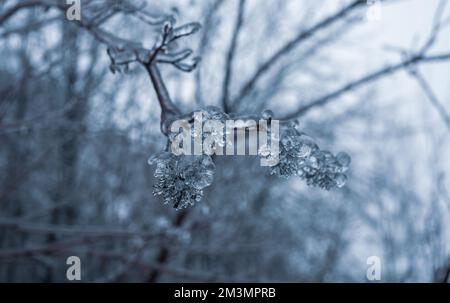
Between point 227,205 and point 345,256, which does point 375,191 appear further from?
point 227,205

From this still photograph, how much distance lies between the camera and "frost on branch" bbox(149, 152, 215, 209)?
4.24 feet

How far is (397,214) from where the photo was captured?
7.69 m

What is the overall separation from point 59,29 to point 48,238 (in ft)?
11.7

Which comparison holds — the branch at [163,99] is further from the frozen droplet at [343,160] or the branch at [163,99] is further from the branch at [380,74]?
the branch at [380,74]

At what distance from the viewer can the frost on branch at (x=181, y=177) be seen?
129 centimetres

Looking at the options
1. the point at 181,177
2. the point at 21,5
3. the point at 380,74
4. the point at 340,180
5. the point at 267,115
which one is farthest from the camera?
the point at 380,74

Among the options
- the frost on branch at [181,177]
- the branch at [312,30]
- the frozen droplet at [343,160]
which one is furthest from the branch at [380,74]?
the frost on branch at [181,177]

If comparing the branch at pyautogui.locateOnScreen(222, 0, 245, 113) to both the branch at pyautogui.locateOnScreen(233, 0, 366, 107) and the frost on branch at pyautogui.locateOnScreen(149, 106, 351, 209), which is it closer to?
the branch at pyautogui.locateOnScreen(233, 0, 366, 107)

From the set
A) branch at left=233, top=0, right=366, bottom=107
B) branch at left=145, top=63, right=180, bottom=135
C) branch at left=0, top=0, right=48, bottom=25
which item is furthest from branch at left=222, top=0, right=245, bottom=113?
branch at left=145, top=63, right=180, bottom=135

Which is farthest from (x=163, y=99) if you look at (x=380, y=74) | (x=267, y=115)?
(x=380, y=74)

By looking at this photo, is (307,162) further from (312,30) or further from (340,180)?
(312,30)

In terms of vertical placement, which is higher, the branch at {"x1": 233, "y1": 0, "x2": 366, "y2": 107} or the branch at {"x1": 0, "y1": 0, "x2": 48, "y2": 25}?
the branch at {"x1": 233, "y1": 0, "x2": 366, "y2": 107}

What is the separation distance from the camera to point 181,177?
1292 mm
